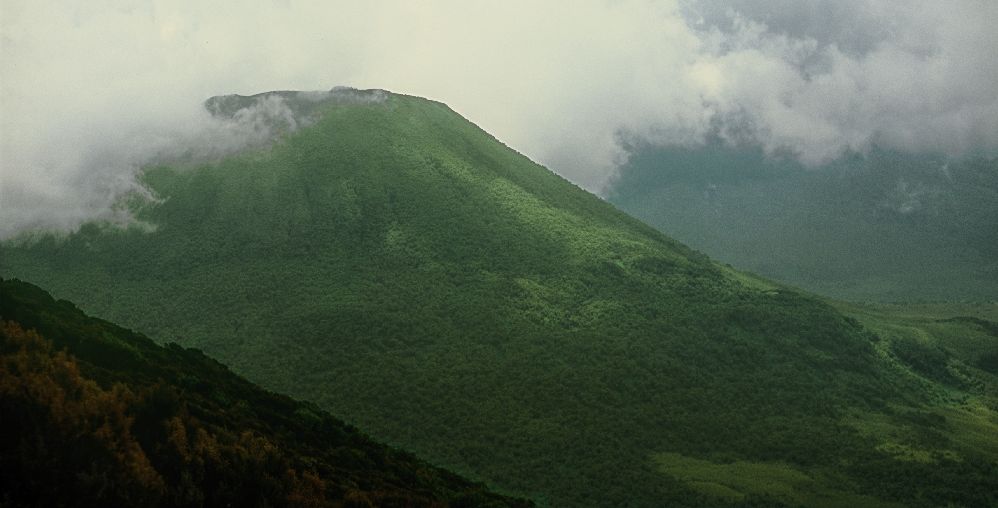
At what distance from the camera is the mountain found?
7388cm

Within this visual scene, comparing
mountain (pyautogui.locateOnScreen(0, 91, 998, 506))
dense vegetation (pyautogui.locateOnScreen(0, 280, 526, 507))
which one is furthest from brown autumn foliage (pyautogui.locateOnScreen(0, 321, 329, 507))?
mountain (pyautogui.locateOnScreen(0, 91, 998, 506))

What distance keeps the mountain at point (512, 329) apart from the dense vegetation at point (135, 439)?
33.0 m

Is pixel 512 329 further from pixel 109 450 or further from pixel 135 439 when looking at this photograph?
pixel 109 450

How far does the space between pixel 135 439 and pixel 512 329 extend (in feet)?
243

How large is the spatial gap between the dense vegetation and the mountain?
1301 inches

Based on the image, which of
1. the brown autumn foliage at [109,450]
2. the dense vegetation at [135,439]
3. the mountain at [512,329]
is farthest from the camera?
the mountain at [512,329]

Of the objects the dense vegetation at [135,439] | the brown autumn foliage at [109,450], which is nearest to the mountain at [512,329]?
the dense vegetation at [135,439]

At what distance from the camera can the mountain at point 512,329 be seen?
7388cm

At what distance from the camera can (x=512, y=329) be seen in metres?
97.3

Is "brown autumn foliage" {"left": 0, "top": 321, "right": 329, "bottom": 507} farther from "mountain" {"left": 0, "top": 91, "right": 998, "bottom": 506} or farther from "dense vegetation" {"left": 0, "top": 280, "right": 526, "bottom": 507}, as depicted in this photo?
"mountain" {"left": 0, "top": 91, "right": 998, "bottom": 506}

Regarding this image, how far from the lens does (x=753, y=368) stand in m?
101

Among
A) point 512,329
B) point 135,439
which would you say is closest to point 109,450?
point 135,439

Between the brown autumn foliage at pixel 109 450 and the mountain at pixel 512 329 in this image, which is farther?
the mountain at pixel 512 329

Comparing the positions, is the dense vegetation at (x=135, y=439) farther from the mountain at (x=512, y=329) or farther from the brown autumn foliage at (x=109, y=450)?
the mountain at (x=512, y=329)
